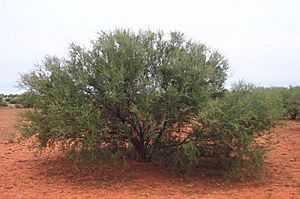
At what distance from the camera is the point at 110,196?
32.1ft

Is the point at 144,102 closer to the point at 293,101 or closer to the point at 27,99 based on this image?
the point at 27,99

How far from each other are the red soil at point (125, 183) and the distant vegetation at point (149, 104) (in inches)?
22.5

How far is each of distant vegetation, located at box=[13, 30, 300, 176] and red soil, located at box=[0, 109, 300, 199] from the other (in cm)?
57

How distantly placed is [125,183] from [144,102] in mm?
2097

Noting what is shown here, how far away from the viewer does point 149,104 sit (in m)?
10.6

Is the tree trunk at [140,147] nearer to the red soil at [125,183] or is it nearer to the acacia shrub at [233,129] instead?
the red soil at [125,183]

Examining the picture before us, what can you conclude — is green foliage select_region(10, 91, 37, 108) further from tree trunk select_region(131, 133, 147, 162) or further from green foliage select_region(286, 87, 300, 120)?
green foliage select_region(286, 87, 300, 120)

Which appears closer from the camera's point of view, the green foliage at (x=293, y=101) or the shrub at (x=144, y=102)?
the shrub at (x=144, y=102)

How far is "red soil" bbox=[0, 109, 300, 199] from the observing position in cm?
1000

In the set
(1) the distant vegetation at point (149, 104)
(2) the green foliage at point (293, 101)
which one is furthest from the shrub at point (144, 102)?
(2) the green foliage at point (293, 101)

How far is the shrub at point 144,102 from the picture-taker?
10.8 metres

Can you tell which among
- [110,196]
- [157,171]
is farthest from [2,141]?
[110,196]


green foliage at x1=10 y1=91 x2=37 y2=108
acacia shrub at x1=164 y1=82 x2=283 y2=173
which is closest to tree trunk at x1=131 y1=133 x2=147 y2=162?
acacia shrub at x1=164 y1=82 x2=283 y2=173

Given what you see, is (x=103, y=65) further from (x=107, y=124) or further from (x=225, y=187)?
(x=225, y=187)
